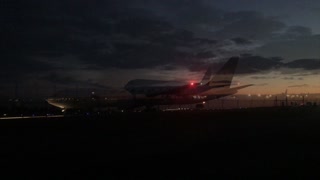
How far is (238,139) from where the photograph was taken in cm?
2045

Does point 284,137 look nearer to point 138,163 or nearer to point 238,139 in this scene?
point 238,139

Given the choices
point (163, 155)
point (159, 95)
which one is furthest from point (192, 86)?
point (163, 155)

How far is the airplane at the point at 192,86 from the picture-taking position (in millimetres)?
71812

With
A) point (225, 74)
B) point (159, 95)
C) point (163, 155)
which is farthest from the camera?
point (225, 74)

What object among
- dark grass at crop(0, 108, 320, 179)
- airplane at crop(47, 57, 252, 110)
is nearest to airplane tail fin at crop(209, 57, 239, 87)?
airplane at crop(47, 57, 252, 110)

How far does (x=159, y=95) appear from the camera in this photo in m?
71.6

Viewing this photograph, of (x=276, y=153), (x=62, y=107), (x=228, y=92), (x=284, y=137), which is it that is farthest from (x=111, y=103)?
(x=276, y=153)

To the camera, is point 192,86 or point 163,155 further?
point 192,86

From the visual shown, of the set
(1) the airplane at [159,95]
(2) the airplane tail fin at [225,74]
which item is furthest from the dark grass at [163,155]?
(2) the airplane tail fin at [225,74]

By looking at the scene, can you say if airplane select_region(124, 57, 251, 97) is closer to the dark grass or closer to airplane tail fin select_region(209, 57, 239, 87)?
airplane tail fin select_region(209, 57, 239, 87)

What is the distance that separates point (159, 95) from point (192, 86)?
685 centimetres

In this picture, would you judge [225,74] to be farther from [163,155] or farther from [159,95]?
[163,155]

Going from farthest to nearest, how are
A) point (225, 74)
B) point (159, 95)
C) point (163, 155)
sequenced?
point (225, 74), point (159, 95), point (163, 155)

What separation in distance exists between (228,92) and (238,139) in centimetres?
6098
